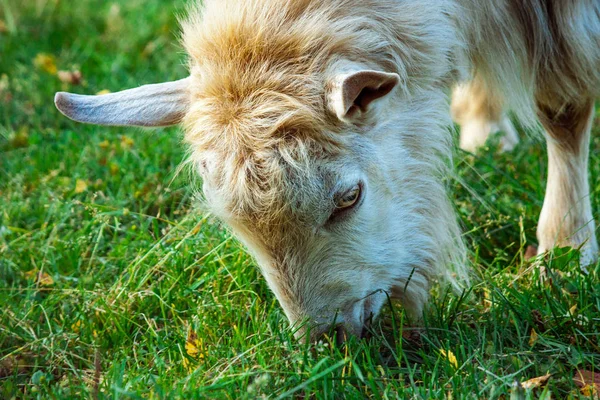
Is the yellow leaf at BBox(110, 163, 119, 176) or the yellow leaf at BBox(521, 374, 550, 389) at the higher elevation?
the yellow leaf at BBox(110, 163, 119, 176)

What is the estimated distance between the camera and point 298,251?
3334mm

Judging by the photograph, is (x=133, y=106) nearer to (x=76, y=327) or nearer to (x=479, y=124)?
(x=76, y=327)

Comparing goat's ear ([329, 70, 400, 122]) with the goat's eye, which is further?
the goat's eye

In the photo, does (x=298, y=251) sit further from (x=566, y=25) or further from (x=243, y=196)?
(x=566, y=25)

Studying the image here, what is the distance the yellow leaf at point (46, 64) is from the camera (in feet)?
22.2

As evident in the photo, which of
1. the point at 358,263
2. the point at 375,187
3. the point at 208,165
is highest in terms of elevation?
the point at 208,165

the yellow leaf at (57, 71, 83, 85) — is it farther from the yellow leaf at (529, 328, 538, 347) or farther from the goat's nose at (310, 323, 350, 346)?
the yellow leaf at (529, 328, 538, 347)

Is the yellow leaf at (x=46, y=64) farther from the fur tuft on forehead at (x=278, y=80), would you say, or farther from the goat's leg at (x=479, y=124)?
the fur tuft on forehead at (x=278, y=80)

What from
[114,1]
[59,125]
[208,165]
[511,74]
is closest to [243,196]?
[208,165]

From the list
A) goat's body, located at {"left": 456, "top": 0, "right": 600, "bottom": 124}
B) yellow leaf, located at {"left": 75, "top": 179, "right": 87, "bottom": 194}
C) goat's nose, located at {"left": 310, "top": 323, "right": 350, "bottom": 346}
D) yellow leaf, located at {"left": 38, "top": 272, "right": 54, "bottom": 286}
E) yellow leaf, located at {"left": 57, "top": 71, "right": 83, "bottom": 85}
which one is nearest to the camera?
goat's nose, located at {"left": 310, "top": 323, "right": 350, "bottom": 346}

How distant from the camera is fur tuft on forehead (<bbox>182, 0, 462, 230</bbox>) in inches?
128

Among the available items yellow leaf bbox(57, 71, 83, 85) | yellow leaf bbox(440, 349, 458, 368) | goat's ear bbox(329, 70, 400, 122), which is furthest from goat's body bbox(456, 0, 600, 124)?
yellow leaf bbox(57, 71, 83, 85)

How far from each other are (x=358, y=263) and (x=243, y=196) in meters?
0.56

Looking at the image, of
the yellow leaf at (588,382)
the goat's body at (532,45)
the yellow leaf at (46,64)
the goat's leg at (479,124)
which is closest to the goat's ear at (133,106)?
the goat's body at (532,45)
